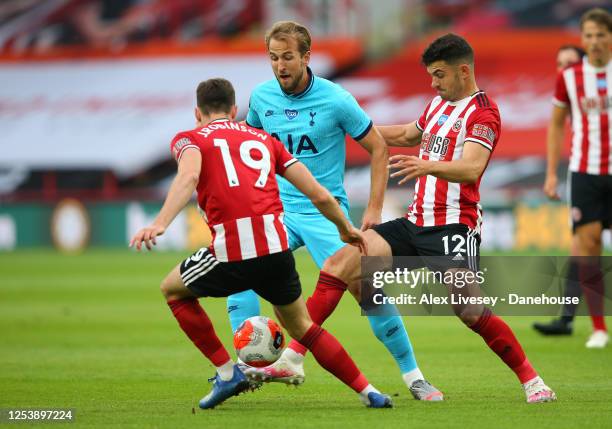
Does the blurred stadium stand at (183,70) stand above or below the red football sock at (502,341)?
above

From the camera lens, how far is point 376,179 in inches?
261

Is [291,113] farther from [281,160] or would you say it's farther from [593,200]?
[593,200]

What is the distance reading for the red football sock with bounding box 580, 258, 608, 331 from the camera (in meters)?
8.85

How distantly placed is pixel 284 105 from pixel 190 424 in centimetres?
222

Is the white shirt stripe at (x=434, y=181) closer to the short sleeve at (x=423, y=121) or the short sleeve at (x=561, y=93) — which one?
the short sleeve at (x=423, y=121)

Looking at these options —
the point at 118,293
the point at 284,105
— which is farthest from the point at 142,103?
the point at 284,105

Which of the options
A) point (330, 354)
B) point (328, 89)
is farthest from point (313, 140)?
point (330, 354)

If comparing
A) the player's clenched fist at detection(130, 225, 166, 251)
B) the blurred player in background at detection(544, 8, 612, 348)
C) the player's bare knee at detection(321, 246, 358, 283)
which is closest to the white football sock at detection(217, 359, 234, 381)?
the player's bare knee at detection(321, 246, 358, 283)

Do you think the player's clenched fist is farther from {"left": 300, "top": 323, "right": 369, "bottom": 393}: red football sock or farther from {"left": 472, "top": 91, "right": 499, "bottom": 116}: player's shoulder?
{"left": 472, "top": 91, "right": 499, "bottom": 116}: player's shoulder

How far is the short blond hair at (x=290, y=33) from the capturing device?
642cm

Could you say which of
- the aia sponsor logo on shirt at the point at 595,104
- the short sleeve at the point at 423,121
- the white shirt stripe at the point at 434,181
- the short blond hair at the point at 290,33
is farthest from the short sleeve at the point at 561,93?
the short blond hair at the point at 290,33

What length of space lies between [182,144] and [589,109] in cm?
429

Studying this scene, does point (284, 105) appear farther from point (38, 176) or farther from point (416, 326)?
point (38, 176)

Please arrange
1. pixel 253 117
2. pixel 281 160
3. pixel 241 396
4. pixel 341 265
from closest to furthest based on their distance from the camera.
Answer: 1. pixel 281 160
2. pixel 341 265
3. pixel 241 396
4. pixel 253 117
